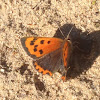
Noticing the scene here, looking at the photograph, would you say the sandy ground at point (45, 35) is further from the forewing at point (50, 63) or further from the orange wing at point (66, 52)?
the orange wing at point (66, 52)

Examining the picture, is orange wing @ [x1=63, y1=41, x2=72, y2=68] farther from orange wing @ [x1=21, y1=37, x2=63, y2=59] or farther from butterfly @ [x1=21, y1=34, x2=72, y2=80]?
orange wing @ [x1=21, y1=37, x2=63, y2=59]

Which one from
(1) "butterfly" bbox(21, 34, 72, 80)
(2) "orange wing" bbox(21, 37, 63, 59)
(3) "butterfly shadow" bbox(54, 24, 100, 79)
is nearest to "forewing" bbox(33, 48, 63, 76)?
(1) "butterfly" bbox(21, 34, 72, 80)

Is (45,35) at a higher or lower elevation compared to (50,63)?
higher

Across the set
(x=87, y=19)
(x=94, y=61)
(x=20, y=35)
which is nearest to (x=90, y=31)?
(x=87, y=19)

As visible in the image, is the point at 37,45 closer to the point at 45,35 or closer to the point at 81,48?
the point at 45,35

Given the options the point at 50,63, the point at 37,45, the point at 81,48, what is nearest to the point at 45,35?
the point at 37,45

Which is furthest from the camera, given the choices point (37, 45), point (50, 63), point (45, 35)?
point (45, 35)
